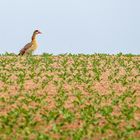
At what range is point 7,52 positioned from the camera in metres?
36.9

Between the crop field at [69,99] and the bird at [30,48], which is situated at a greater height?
the bird at [30,48]

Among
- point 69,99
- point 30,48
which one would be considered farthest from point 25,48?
point 69,99

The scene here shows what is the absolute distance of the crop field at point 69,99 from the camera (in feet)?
50.2

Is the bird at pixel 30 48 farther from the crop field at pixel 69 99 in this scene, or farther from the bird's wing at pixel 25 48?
the crop field at pixel 69 99

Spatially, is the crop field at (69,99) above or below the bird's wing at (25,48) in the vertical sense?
below

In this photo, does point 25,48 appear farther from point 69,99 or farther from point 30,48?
point 69,99

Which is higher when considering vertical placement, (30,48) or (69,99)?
(30,48)

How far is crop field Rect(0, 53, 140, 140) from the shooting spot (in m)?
15.3

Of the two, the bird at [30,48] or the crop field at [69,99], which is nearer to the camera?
the crop field at [69,99]

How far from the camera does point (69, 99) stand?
19.8 metres

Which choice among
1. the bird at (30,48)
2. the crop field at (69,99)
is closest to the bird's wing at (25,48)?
the bird at (30,48)

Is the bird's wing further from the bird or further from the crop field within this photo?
the crop field

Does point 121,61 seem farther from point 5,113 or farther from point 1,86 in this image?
point 5,113

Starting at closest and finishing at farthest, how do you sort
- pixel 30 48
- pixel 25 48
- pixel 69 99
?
pixel 69 99, pixel 30 48, pixel 25 48
